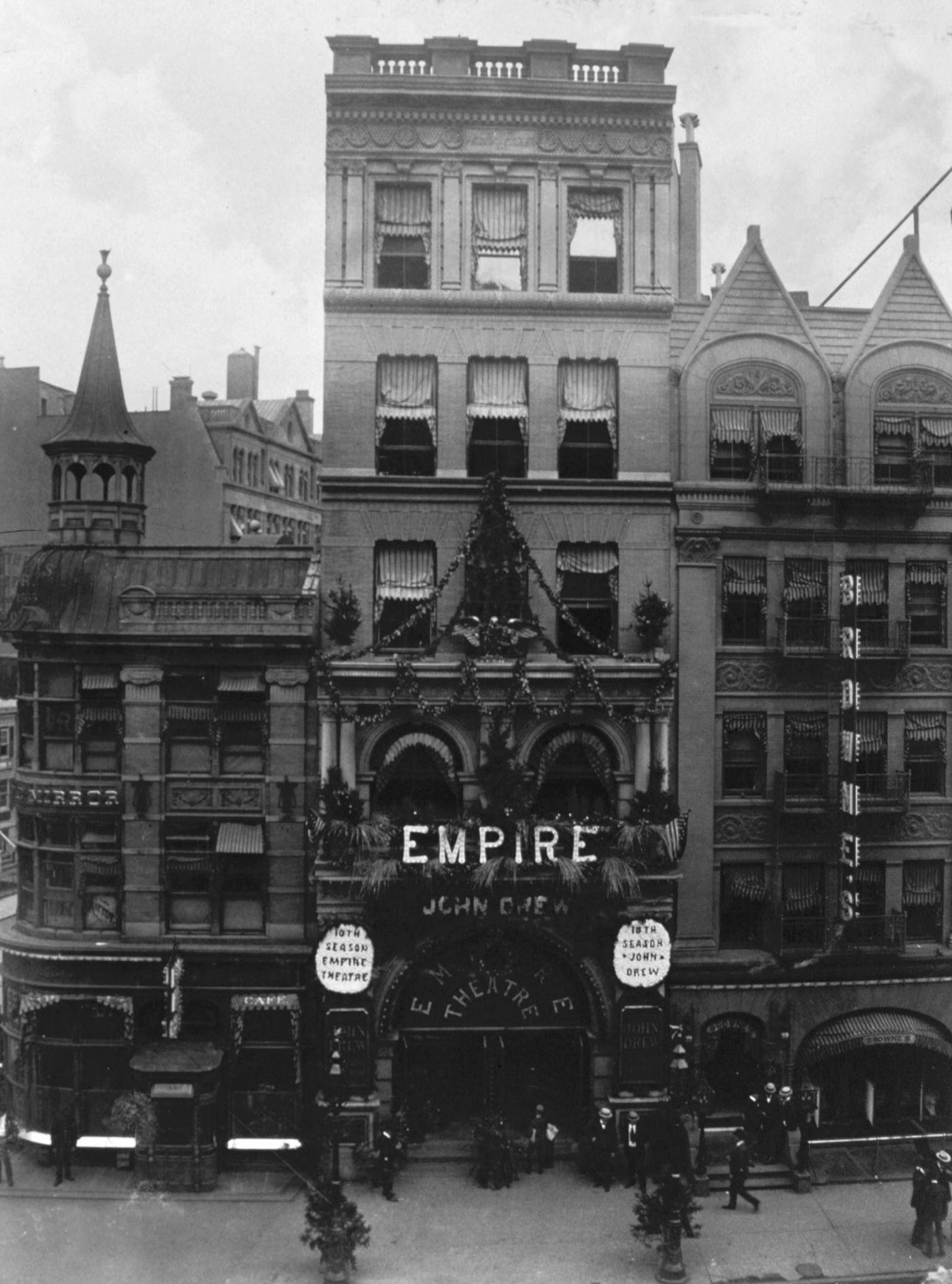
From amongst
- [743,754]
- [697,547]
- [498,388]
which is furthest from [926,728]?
[498,388]

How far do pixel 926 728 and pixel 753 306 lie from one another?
1155 centimetres

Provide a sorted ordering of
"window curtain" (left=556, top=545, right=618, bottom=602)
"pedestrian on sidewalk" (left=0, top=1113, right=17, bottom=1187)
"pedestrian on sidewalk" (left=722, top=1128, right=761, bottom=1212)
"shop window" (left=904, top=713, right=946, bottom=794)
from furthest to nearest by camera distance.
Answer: "shop window" (left=904, top=713, right=946, bottom=794), "window curtain" (left=556, top=545, right=618, bottom=602), "pedestrian on sidewalk" (left=0, top=1113, right=17, bottom=1187), "pedestrian on sidewalk" (left=722, top=1128, right=761, bottom=1212)

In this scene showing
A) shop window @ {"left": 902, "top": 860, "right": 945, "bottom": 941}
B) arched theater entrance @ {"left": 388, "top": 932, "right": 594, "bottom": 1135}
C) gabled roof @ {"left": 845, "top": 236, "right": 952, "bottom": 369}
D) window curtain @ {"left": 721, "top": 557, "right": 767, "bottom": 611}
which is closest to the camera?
arched theater entrance @ {"left": 388, "top": 932, "right": 594, "bottom": 1135}

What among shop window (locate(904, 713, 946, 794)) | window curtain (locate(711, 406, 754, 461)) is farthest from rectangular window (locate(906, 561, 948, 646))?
window curtain (locate(711, 406, 754, 461))

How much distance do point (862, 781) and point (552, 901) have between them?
8.67m

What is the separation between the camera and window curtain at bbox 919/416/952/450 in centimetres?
2959

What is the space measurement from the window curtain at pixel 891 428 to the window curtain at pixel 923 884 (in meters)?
10.6

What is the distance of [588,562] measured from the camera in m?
28.8

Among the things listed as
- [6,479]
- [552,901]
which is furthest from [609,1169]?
[6,479]

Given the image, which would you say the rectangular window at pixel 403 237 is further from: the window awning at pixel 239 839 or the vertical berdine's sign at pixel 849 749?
the window awning at pixel 239 839

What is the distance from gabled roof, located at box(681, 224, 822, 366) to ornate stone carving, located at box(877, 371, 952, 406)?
205 cm

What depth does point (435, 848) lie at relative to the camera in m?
26.7

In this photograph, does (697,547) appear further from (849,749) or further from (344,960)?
(344,960)

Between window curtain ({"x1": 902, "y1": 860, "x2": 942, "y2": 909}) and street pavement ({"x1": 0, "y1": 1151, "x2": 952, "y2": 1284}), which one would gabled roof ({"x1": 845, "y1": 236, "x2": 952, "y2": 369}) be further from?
street pavement ({"x1": 0, "y1": 1151, "x2": 952, "y2": 1284})
